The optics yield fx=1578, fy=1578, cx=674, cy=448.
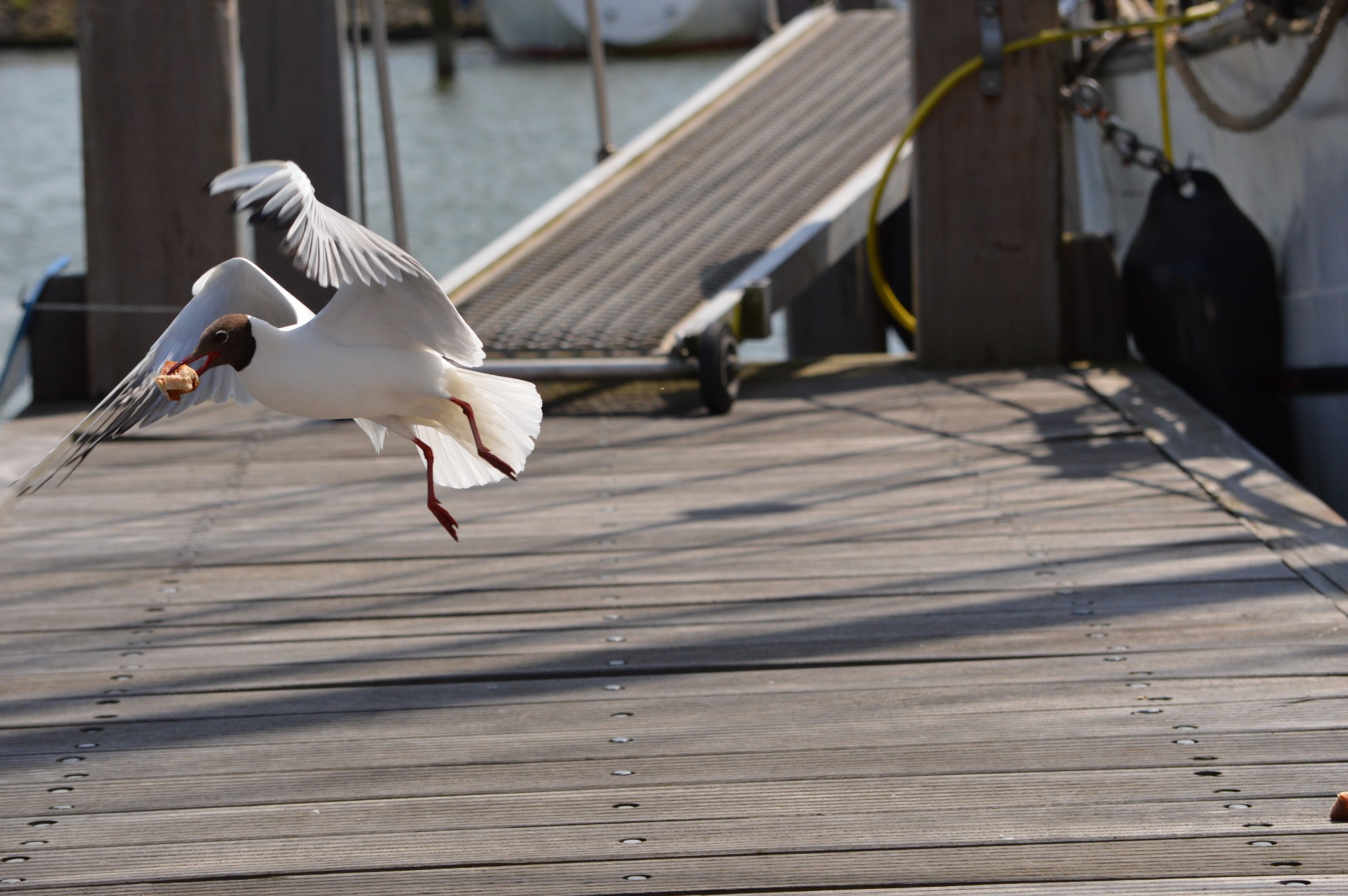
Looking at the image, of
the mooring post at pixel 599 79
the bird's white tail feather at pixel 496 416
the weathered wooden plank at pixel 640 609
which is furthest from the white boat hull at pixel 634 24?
the bird's white tail feather at pixel 496 416

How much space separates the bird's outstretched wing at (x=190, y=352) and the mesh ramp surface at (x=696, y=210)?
2467 millimetres

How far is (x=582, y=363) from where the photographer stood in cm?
514

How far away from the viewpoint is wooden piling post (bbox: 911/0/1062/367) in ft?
18.4

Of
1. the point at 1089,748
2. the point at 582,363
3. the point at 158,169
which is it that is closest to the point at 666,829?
the point at 1089,748

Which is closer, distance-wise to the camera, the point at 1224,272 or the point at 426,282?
the point at 426,282

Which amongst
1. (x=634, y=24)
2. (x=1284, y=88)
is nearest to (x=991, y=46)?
(x=1284, y=88)

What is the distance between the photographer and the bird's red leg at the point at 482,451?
8.80 ft

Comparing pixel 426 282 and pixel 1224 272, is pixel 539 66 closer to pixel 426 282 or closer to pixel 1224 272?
pixel 1224 272

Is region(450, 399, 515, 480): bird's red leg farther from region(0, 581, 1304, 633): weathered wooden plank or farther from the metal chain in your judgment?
the metal chain

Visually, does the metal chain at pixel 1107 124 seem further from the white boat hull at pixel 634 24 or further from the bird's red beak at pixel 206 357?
the white boat hull at pixel 634 24

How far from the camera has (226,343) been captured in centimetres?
226

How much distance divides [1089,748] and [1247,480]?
5.81 ft

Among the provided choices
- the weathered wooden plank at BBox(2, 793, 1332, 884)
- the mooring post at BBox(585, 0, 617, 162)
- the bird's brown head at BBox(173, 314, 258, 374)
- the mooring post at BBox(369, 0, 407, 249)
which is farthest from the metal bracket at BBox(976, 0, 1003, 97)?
the bird's brown head at BBox(173, 314, 258, 374)

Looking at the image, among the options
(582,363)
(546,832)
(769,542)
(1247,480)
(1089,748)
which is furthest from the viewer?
(582,363)
